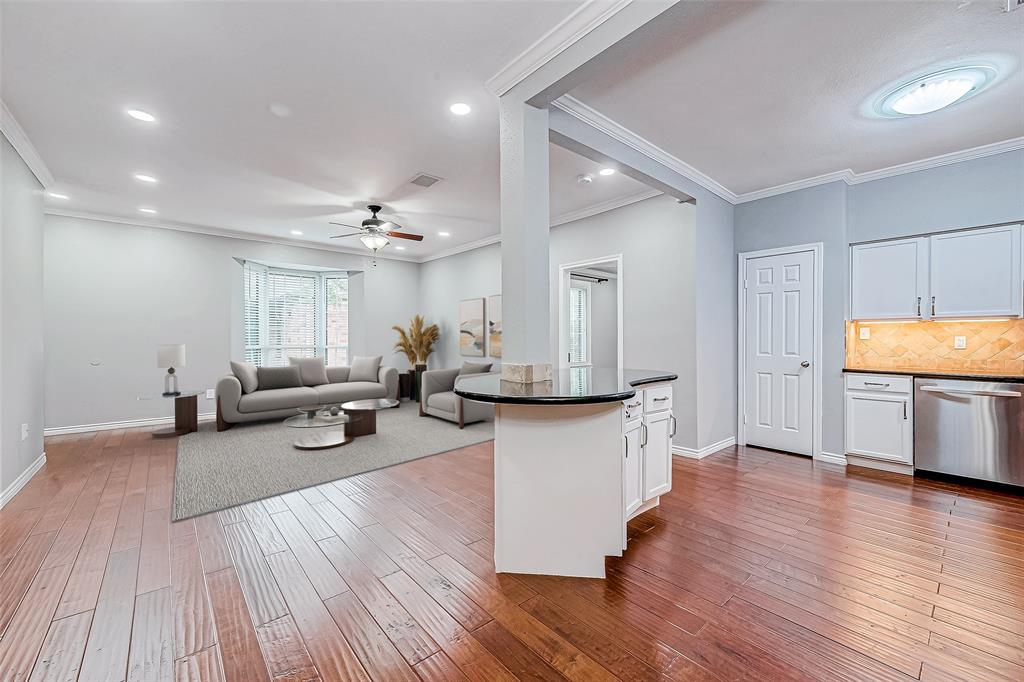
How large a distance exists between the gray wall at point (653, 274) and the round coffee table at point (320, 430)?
9.48ft

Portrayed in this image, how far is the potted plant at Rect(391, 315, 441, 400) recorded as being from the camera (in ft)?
25.7

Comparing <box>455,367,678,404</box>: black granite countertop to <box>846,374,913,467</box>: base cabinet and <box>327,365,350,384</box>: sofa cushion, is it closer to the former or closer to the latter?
<box>846,374,913,467</box>: base cabinet

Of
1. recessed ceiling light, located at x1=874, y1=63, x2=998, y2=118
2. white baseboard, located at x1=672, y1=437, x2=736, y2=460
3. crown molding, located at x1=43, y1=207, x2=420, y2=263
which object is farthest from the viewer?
crown molding, located at x1=43, y1=207, x2=420, y2=263

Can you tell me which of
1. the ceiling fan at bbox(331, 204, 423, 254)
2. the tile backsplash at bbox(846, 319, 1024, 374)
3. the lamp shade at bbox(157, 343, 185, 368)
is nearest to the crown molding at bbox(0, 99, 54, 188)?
the lamp shade at bbox(157, 343, 185, 368)

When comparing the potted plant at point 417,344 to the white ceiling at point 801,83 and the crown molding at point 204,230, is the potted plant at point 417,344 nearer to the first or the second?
the crown molding at point 204,230

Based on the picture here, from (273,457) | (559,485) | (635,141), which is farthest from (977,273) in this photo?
(273,457)

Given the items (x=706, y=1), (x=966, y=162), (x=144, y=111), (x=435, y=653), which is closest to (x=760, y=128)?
(x=706, y=1)

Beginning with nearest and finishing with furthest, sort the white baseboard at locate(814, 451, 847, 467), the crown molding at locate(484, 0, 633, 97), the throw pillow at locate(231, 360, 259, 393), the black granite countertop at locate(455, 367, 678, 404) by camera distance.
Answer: the black granite countertop at locate(455, 367, 678, 404) < the crown molding at locate(484, 0, 633, 97) < the white baseboard at locate(814, 451, 847, 467) < the throw pillow at locate(231, 360, 259, 393)

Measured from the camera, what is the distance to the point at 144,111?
2.91 m

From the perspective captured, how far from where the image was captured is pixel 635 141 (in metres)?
3.31

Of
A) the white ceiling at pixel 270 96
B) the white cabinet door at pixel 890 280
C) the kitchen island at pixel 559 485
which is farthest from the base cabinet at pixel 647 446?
the white cabinet door at pixel 890 280

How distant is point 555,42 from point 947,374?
402 centimetres

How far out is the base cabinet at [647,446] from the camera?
8.14 ft

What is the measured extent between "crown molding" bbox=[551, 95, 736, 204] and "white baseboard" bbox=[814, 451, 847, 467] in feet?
9.08
